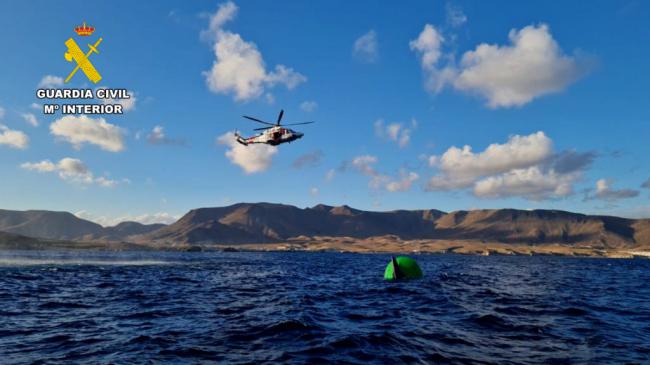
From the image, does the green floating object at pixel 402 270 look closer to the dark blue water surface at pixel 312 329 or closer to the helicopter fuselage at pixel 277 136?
the dark blue water surface at pixel 312 329

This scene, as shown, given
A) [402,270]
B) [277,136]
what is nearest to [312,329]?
[402,270]

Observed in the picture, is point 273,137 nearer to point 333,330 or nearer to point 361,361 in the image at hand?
point 333,330

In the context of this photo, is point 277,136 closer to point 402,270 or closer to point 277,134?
point 277,134

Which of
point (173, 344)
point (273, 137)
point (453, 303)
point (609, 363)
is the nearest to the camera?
point (609, 363)

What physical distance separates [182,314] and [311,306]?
30.0 feet

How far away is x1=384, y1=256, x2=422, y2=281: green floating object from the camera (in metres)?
51.6

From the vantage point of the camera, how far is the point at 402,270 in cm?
5225

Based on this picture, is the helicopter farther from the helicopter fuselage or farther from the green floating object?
the green floating object

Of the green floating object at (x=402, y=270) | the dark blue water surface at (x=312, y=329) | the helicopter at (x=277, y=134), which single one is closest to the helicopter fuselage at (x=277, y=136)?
the helicopter at (x=277, y=134)

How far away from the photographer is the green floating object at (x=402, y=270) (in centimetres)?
5159

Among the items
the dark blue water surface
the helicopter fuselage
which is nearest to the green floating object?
the dark blue water surface

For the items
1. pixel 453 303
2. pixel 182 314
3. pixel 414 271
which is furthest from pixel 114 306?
pixel 414 271

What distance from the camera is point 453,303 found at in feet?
105

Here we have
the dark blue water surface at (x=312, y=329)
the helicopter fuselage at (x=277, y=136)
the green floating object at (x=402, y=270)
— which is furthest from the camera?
the helicopter fuselage at (x=277, y=136)
